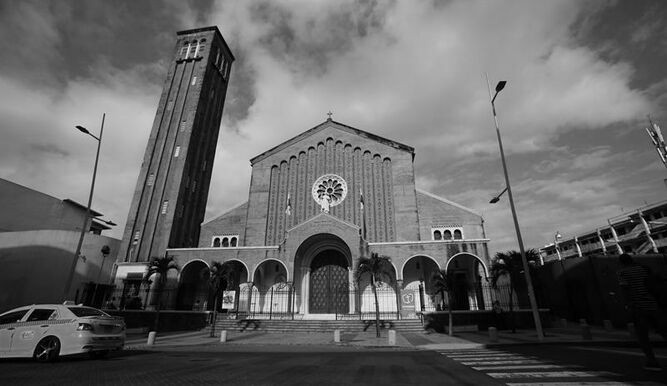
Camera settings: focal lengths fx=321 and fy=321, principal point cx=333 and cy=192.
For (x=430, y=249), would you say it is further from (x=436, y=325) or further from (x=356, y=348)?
(x=356, y=348)

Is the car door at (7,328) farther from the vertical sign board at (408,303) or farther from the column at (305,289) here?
the vertical sign board at (408,303)

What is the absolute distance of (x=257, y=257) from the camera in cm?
2658

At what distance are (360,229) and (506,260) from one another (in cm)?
1054

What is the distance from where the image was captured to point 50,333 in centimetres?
851

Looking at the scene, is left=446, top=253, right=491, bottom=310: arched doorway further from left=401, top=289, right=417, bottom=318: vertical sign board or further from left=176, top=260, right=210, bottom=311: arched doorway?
left=176, top=260, right=210, bottom=311: arched doorway

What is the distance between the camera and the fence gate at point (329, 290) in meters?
25.9

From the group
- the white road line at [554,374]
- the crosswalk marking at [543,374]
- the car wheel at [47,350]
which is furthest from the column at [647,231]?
the car wheel at [47,350]

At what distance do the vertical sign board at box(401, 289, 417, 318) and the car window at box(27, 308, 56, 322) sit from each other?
21242 mm

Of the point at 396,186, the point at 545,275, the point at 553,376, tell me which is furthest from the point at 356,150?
the point at 553,376

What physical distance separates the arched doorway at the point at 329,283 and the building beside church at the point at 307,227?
84mm

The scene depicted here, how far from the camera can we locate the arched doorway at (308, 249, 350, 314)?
1020 inches

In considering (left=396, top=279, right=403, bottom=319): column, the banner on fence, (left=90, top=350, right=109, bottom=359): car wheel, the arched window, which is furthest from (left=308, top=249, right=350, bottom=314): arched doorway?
the arched window

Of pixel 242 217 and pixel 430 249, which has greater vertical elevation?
pixel 242 217

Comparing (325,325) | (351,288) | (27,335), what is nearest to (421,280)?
(351,288)
